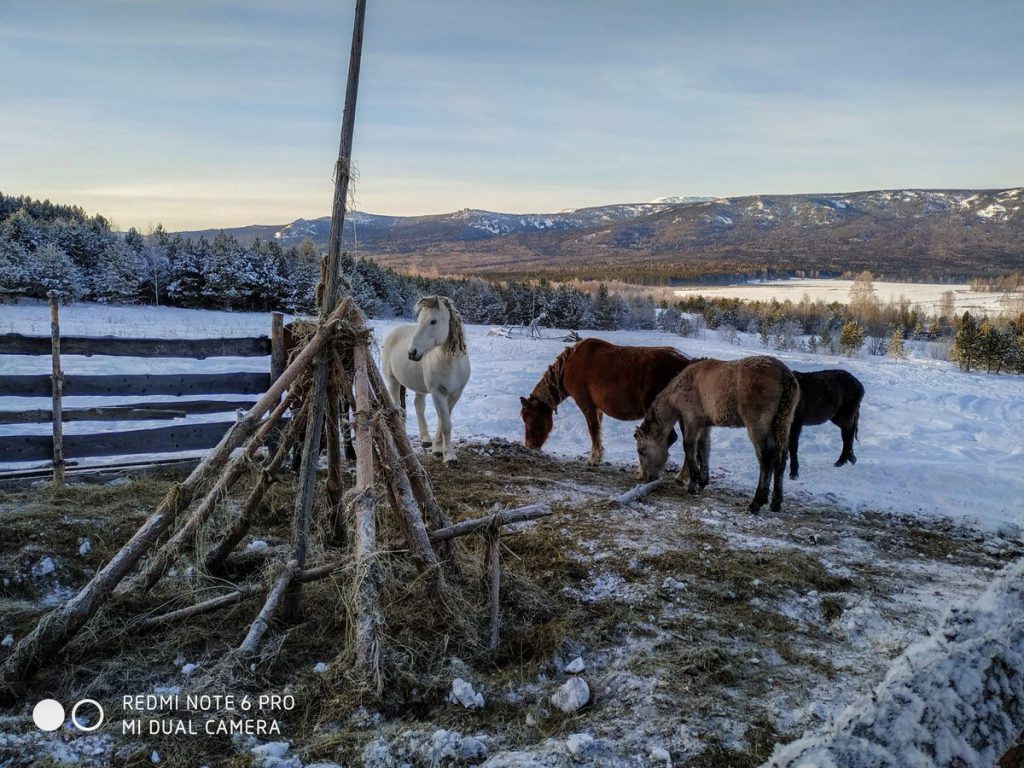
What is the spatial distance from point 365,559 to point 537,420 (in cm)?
698

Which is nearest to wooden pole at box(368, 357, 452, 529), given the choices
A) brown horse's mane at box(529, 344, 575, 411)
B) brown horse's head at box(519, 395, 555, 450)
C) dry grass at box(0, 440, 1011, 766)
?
dry grass at box(0, 440, 1011, 766)

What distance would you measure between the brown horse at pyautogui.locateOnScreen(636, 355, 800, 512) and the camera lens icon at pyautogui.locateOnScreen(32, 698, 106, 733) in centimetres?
631

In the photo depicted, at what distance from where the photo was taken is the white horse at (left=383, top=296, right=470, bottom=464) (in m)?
8.03

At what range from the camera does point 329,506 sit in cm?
459

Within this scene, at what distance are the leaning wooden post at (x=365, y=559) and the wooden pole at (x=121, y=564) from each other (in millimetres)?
481

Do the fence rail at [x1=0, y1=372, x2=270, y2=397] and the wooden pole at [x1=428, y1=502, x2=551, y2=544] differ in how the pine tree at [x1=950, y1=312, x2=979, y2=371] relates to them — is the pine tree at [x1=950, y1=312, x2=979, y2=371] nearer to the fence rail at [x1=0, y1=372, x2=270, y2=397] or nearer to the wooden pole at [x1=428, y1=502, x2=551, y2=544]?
the fence rail at [x1=0, y1=372, x2=270, y2=397]

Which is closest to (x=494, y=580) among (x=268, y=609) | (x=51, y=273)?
(x=268, y=609)

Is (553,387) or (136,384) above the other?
(136,384)

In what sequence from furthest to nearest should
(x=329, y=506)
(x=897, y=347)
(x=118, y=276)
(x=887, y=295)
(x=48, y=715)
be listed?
(x=887, y=295)
(x=897, y=347)
(x=118, y=276)
(x=329, y=506)
(x=48, y=715)

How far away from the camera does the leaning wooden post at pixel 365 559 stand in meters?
3.09

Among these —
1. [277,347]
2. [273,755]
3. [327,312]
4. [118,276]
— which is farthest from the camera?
[118,276]

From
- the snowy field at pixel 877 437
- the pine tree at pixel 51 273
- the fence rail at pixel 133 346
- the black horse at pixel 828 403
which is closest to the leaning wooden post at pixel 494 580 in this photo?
the fence rail at pixel 133 346

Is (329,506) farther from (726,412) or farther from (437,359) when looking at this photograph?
(726,412)

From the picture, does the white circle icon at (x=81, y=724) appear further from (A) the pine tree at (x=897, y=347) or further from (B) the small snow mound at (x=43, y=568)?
(A) the pine tree at (x=897, y=347)
